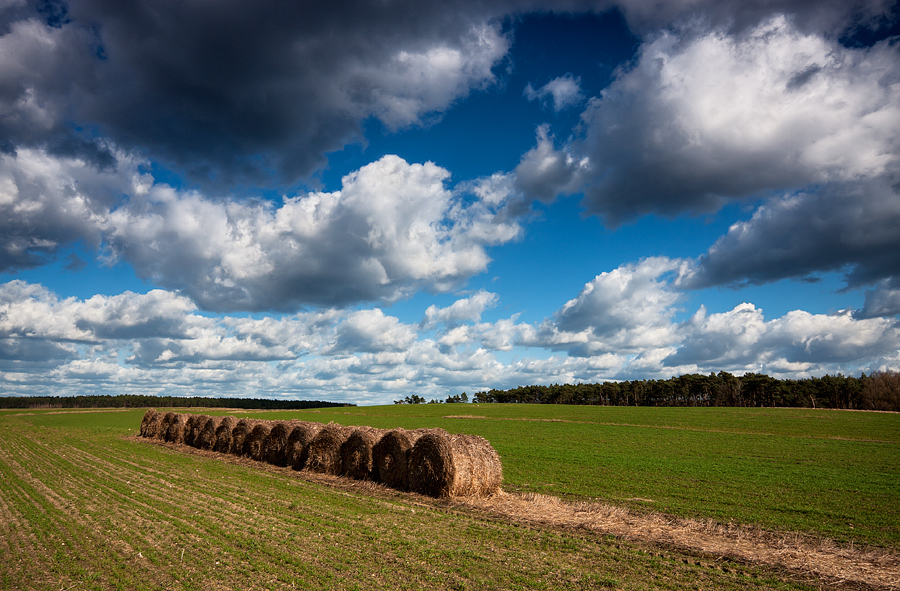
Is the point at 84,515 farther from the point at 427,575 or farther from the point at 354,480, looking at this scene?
the point at 427,575

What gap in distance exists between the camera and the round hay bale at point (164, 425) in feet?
107

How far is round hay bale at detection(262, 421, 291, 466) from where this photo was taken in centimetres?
2142

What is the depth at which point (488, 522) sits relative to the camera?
1158 centimetres

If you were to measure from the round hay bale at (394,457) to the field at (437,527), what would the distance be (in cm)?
57

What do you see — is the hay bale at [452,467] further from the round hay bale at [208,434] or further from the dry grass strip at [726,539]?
the round hay bale at [208,434]

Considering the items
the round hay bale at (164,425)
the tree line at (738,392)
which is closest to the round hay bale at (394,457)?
the round hay bale at (164,425)

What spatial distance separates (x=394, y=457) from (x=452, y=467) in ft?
8.95

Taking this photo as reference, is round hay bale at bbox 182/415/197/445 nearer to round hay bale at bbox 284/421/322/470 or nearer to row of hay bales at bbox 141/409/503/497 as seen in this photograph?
row of hay bales at bbox 141/409/503/497

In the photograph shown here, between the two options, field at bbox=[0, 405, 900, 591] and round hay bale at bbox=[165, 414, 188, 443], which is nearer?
field at bbox=[0, 405, 900, 591]

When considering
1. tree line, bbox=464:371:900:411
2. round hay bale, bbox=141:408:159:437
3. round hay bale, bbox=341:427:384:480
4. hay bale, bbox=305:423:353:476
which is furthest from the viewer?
tree line, bbox=464:371:900:411

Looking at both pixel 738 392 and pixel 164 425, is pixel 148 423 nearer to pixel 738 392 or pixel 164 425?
pixel 164 425

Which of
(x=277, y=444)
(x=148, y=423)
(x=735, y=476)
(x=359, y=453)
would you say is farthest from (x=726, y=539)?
(x=148, y=423)

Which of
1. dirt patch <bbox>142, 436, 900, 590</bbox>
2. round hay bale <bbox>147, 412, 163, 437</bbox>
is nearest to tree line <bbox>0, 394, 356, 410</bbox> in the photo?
round hay bale <bbox>147, 412, 163, 437</bbox>

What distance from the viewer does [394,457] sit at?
16375mm
